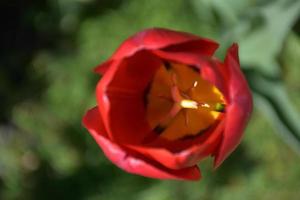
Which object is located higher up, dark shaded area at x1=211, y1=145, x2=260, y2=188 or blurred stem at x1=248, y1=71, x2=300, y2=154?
blurred stem at x1=248, y1=71, x2=300, y2=154

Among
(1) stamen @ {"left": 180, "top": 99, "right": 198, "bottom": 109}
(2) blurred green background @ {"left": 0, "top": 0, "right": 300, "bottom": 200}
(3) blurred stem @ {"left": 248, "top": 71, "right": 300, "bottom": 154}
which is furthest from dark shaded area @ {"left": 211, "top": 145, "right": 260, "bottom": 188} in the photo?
(1) stamen @ {"left": 180, "top": 99, "right": 198, "bottom": 109}

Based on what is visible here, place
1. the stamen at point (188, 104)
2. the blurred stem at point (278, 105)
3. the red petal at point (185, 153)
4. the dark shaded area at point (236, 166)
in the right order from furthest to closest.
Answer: the dark shaded area at point (236, 166), the blurred stem at point (278, 105), the stamen at point (188, 104), the red petal at point (185, 153)

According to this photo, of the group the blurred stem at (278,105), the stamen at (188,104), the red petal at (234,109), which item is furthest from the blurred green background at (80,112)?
the red petal at (234,109)

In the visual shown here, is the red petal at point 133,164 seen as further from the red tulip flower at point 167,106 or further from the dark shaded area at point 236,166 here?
the dark shaded area at point 236,166

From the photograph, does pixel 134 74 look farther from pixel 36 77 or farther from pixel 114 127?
pixel 36 77

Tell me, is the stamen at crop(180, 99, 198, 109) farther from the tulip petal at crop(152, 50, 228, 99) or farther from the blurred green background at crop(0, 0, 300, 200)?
the blurred green background at crop(0, 0, 300, 200)

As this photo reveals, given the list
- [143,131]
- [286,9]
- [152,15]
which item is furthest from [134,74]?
[152,15]

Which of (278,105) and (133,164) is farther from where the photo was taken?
(278,105)

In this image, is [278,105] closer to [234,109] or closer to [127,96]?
[127,96]

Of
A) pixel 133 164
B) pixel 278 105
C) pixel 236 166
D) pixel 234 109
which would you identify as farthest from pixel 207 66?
pixel 236 166
